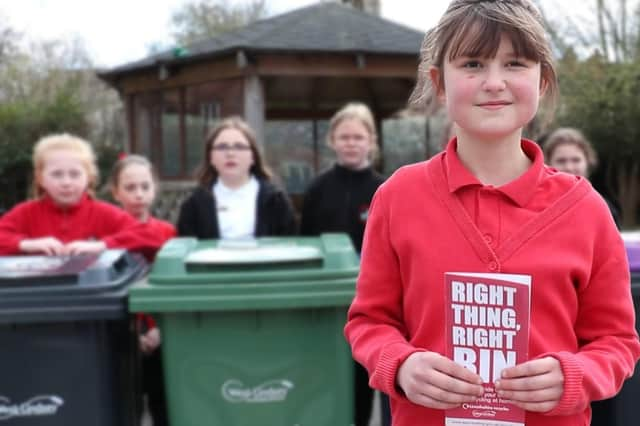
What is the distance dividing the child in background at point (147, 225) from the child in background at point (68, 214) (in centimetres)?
13

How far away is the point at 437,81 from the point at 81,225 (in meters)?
2.07

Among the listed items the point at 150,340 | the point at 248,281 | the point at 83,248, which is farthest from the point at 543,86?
the point at 83,248

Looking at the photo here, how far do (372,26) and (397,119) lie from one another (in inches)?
109

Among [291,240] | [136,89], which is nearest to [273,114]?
[136,89]

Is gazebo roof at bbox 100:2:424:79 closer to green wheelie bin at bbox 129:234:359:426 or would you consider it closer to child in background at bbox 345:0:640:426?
green wheelie bin at bbox 129:234:359:426

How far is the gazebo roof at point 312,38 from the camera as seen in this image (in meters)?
9.78

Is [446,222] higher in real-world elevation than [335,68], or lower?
lower

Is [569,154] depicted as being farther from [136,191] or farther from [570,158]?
[136,191]

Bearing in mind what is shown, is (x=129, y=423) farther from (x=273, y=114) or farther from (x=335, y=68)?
(x=273, y=114)

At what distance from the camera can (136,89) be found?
12.3 m

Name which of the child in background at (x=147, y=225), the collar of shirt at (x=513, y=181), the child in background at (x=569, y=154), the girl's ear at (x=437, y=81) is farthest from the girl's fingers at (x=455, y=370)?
the child in background at (x=569, y=154)

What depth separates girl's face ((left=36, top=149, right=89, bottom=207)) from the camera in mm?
2881

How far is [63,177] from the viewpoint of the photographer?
2889 mm

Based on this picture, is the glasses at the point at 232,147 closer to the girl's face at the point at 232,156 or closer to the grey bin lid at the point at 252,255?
the girl's face at the point at 232,156
